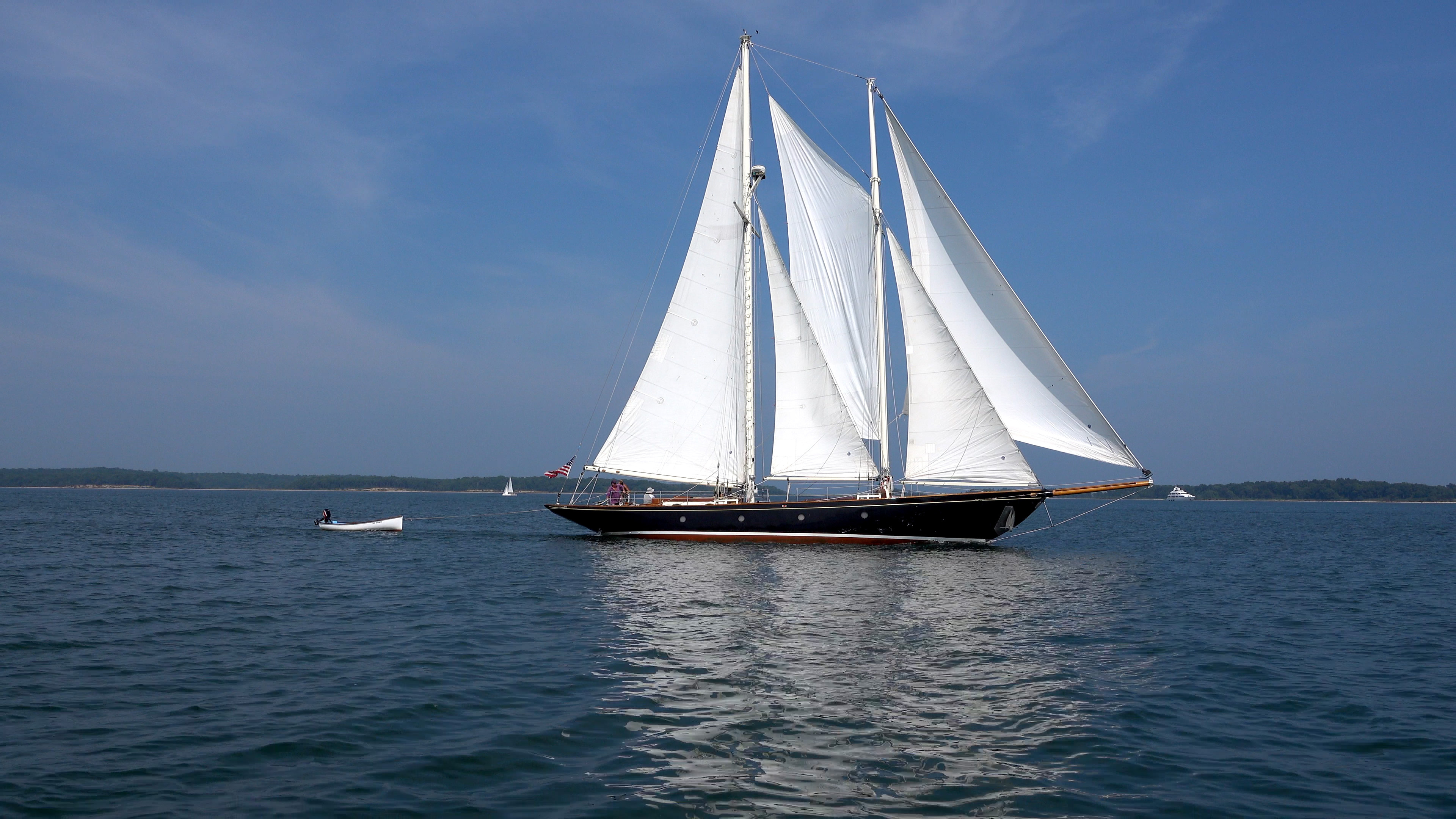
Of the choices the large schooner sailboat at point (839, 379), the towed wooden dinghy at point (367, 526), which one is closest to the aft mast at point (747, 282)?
the large schooner sailboat at point (839, 379)

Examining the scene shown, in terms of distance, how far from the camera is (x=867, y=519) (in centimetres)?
3591

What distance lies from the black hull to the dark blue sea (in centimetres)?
690

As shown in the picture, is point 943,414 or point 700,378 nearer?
point 943,414

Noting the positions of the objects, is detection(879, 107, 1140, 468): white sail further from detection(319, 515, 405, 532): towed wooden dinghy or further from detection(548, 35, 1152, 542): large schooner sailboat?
detection(319, 515, 405, 532): towed wooden dinghy

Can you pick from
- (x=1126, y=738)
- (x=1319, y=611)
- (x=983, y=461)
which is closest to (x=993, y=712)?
(x=1126, y=738)

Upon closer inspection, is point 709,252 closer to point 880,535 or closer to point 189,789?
point 880,535

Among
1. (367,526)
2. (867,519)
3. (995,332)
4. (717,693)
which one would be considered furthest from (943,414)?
(367,526)

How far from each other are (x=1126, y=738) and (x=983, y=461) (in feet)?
81.0

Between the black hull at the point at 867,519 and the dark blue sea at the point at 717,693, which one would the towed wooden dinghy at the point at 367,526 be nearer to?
the dark blue sea at the point at 717,693

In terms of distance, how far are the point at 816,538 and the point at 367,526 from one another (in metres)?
26.3

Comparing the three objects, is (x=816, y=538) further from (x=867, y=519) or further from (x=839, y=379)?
(x=839, y=379)

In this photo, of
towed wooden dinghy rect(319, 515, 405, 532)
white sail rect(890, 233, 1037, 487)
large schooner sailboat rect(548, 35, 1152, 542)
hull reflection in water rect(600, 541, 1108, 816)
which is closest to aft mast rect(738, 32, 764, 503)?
large schooner sailboat rect(548, 35, 1152, 542)

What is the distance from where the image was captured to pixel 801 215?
39219 mm

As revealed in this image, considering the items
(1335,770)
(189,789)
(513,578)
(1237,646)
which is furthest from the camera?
(513,578)
